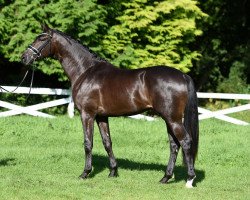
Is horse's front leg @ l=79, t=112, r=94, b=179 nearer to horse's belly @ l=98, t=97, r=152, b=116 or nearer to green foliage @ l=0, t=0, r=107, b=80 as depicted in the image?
horse's belly @ l=98, t=97, r=152, b=116

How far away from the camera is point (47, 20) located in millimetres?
17047

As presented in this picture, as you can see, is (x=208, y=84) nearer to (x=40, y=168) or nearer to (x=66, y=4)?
(x=66, y=4)

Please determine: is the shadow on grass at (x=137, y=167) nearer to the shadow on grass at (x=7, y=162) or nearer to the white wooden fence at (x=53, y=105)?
the shadow on grass at (x=7, y=162)

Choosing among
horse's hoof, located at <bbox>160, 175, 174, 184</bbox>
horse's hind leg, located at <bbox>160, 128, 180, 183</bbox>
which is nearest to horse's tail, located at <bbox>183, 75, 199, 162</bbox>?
horse's hind leg, located at <bbox>160, 128, 180, 183</bbox>

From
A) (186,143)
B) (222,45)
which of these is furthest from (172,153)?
(222,45)

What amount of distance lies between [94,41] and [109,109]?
26.8ft

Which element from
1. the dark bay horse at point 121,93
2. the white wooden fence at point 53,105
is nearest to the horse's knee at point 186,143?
the dark bay horse at point 121,93

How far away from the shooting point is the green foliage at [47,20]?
650 inches

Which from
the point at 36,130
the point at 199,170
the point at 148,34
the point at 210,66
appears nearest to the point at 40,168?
the point at 199,170

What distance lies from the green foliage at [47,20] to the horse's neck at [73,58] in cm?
661

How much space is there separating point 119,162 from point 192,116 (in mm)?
2729

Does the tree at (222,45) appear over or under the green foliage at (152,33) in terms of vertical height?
under

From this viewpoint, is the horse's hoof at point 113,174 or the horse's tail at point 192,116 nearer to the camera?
the horse's tail at point 192,116

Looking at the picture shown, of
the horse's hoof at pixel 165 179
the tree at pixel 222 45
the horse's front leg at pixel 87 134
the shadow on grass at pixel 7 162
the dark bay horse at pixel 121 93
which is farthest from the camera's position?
the tree at pixel 222 45
